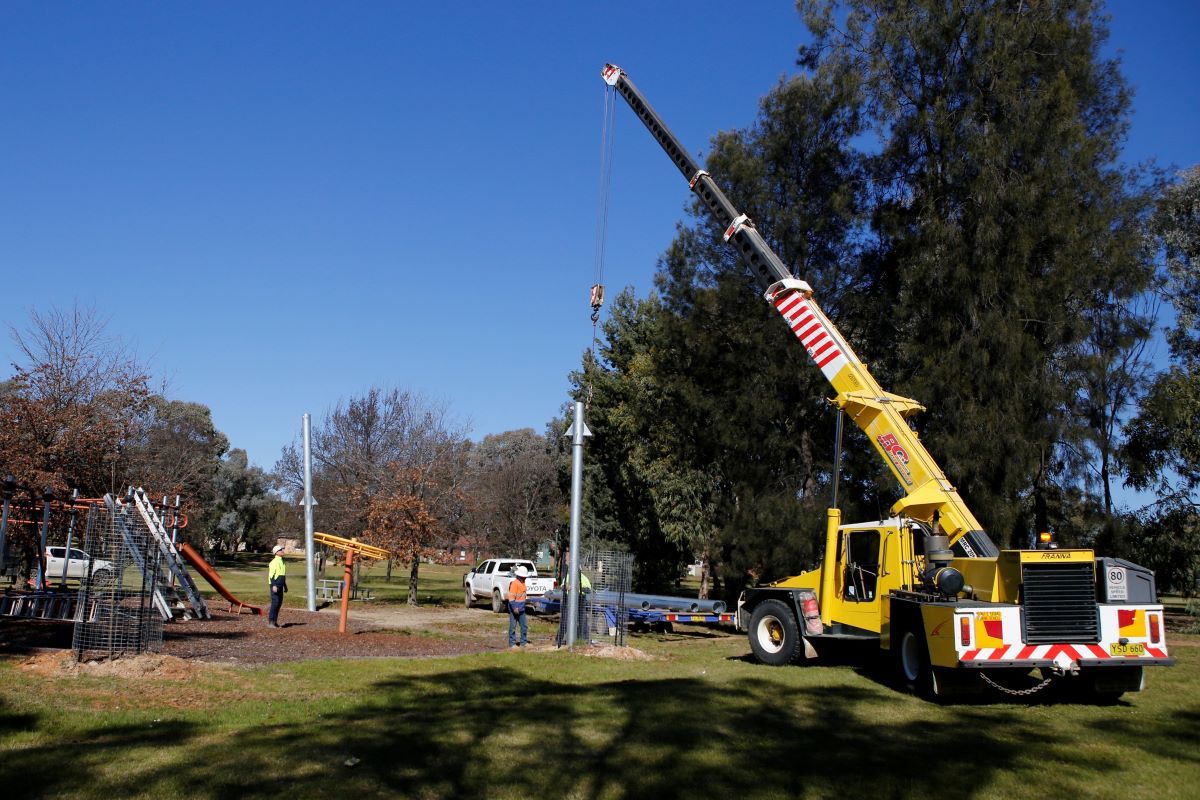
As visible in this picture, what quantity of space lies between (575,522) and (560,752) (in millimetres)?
8527

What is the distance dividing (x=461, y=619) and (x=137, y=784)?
762 inches

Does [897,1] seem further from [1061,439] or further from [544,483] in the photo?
[544,483]

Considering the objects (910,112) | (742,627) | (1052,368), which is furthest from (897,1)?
(742,627)

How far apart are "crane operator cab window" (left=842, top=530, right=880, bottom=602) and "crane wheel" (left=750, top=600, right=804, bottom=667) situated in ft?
3.64

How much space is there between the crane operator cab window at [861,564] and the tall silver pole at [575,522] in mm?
4640

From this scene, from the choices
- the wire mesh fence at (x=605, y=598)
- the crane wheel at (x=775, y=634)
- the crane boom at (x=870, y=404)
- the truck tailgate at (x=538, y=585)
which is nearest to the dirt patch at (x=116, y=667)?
the wire mesh fence at (x=605, y=598)

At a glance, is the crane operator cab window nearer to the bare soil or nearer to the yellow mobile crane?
the yellow mobile crane

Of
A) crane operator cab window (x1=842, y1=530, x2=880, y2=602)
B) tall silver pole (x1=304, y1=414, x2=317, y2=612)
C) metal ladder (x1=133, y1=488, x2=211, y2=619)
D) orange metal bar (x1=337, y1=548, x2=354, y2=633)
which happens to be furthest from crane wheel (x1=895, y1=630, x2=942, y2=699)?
tall silver pole (x1=304, y1=414, x2=317, y2=612)

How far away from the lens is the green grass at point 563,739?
704 cm

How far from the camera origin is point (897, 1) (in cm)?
2531

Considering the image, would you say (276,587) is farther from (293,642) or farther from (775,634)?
(775,634)

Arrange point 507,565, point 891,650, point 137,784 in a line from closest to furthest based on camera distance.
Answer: point 137,784
point 891,650
point 507,565

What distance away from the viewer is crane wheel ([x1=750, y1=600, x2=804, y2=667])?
49.1 feet

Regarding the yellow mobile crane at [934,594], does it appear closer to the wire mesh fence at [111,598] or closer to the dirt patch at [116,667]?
the dirt patch at [116,667]
